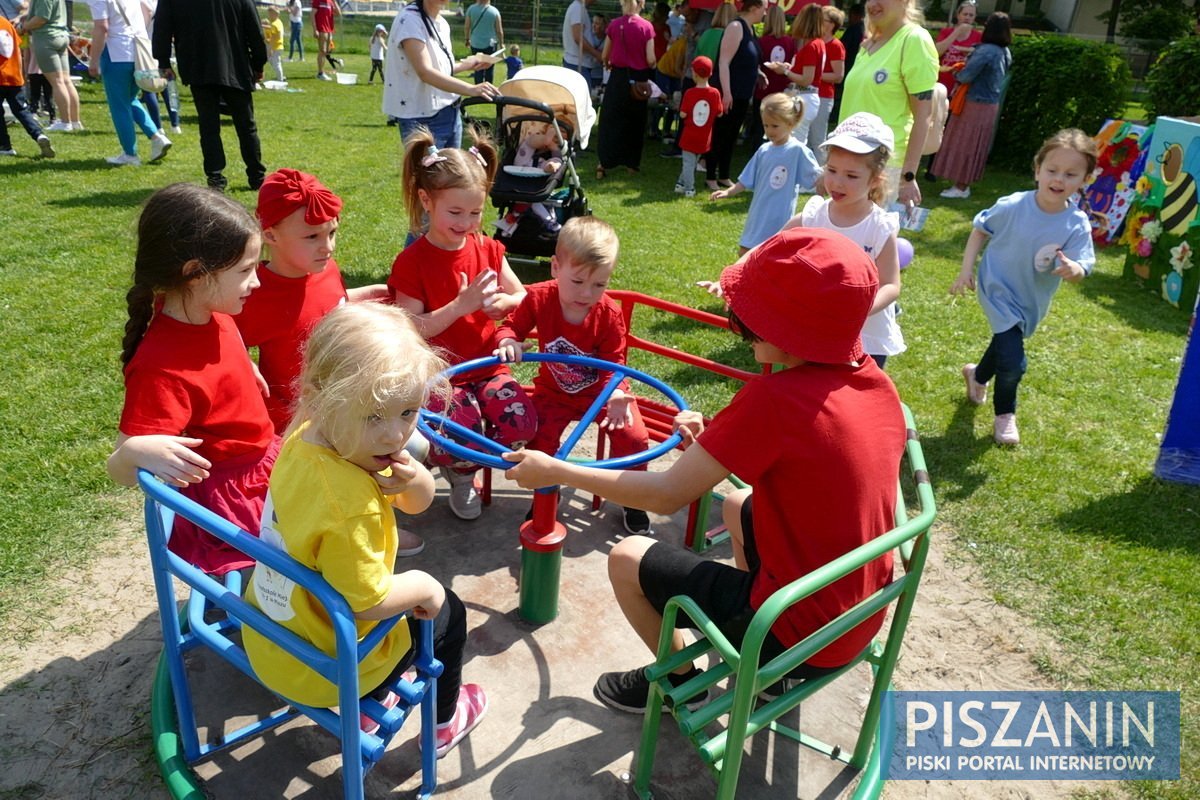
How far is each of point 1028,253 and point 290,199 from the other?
376cm

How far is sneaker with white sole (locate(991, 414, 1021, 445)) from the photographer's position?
4.89 m

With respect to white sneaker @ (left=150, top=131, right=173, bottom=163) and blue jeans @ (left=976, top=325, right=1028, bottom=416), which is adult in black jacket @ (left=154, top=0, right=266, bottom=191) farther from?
blue jeans @ (left=976, top=325, right=1028, bottom=416)

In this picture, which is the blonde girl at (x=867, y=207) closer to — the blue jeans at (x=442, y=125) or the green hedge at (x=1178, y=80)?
the blue jeans at (x=442, y=125)

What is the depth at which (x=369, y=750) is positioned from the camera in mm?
2105

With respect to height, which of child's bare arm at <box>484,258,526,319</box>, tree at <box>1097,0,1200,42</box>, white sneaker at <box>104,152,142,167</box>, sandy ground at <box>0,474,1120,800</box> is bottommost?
sandy ground at <box>0,474,1120,800</box>

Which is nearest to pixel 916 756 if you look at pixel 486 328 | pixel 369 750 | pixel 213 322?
pixel 369 750

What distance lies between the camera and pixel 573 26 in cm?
1317

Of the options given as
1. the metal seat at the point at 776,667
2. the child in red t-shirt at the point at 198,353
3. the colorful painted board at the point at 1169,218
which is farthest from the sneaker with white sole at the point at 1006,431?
the child in red t-shirt at the point at 198,353

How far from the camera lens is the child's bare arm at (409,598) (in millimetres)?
1952

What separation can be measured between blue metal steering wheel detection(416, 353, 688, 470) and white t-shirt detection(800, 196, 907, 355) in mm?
1276

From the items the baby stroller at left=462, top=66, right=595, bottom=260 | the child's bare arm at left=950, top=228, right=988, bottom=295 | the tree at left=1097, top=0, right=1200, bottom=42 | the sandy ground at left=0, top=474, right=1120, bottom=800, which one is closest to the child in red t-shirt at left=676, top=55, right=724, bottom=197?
the baby stroller at left=462, top=66, right=595, bottom=260

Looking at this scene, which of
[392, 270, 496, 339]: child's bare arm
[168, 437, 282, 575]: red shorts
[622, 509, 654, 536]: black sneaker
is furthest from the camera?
[622, 509, 654, 536]: black sneaker

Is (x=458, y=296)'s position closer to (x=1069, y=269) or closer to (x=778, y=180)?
(x=1069, y=269)

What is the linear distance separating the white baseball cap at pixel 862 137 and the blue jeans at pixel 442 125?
3.43 metres
